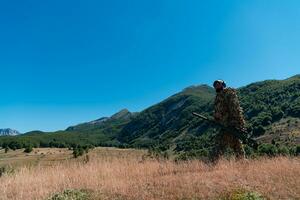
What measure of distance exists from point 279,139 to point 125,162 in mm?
124542

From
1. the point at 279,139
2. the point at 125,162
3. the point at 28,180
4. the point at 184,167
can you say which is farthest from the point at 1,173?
the point at 279,139

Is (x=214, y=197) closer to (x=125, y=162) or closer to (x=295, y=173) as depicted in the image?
(x=295, y=173)

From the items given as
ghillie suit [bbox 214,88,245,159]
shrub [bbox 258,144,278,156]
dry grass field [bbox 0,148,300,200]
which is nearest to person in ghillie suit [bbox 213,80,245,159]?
ghillie suit [bbox 214,88,245,159]

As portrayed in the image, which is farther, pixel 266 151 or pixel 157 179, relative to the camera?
pixel 266 151

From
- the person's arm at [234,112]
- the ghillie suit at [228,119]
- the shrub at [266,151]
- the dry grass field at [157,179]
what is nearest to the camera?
the dry grass field at [157,179]

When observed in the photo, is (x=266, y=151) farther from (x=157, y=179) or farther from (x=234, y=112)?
(x=157, y=179)

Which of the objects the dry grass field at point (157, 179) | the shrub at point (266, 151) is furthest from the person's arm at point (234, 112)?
the shrub at point (266, 151)

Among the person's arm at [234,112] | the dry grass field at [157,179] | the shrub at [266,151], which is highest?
the person's arm at [234,112]

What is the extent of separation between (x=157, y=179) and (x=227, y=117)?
13.2ft

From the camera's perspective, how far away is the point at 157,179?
10.6 m

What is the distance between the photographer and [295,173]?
10.8 metres

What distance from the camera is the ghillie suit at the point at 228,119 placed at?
527 inches

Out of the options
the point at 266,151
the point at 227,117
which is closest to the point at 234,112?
the point at 227,117

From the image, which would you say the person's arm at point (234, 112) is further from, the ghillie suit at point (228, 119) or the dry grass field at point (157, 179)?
the dry grass field at point (157, 179)
